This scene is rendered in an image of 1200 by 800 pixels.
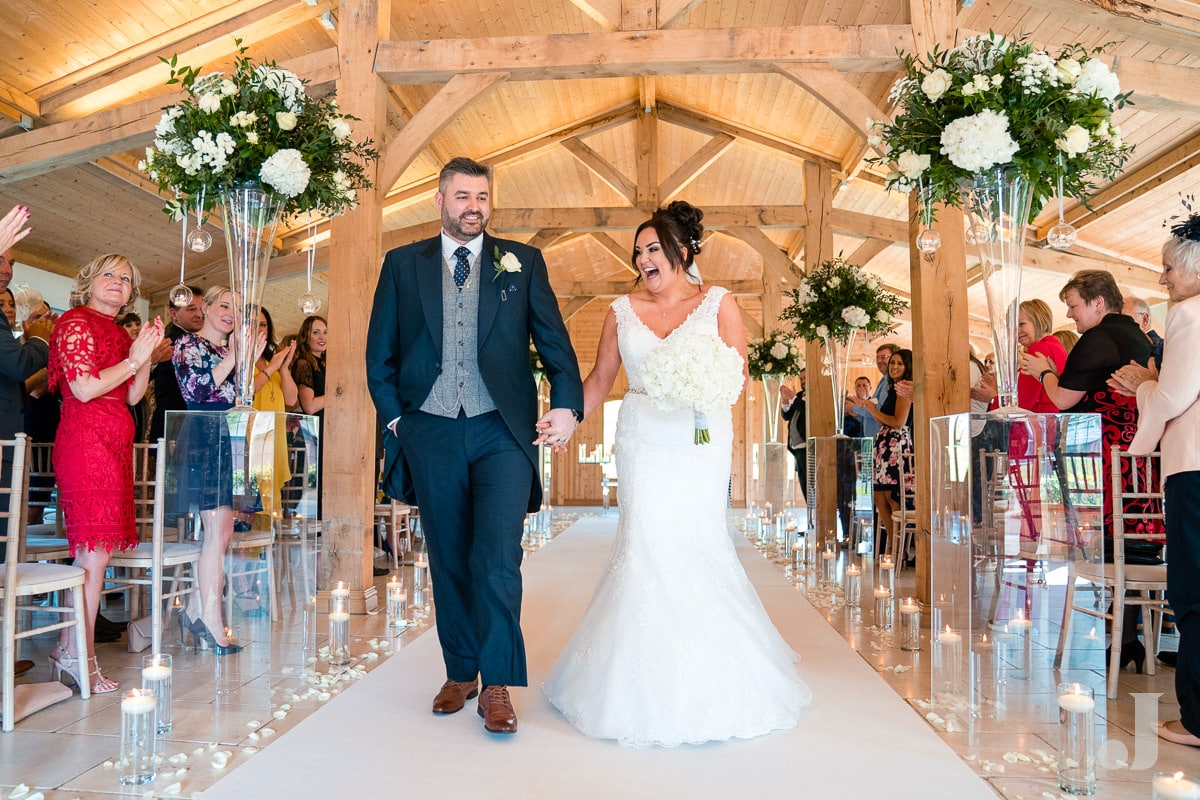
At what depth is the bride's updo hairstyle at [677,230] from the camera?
11.1ft

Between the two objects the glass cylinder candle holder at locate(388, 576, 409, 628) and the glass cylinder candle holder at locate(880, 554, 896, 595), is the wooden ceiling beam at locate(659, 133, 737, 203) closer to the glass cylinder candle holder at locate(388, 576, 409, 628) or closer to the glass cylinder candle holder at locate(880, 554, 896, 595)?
the glass cylinder candle holder at locate(880, 554, 896, 595)

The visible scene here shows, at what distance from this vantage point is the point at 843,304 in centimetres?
745

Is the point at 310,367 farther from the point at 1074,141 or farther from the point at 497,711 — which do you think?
the point at 1074,141

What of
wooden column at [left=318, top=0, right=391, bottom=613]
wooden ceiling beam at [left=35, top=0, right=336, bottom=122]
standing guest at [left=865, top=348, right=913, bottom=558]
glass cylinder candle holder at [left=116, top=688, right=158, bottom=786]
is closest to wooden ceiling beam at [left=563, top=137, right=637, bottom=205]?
standing guest at [left=865, top=348, right=913, bottom=558]

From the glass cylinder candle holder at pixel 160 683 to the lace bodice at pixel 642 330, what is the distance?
5.87 ft

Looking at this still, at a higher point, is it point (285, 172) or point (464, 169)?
point (285, 172)

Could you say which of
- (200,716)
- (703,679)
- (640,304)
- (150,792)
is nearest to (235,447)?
(200,716)

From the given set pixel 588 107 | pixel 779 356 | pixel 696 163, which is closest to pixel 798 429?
pixel 779 356

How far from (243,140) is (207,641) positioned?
2.01 meters

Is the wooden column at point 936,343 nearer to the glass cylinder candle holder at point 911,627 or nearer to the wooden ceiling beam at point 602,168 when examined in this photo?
the glass cylinder candle holder at point 911,627

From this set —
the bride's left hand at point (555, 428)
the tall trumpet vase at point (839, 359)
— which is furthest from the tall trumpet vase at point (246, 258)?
the tall trumpet vase at point (839, 359)

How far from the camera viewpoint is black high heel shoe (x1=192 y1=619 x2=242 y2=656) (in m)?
3.44

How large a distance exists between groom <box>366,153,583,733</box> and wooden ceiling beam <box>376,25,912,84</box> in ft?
10.1

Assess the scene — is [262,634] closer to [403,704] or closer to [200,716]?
[200,716]
